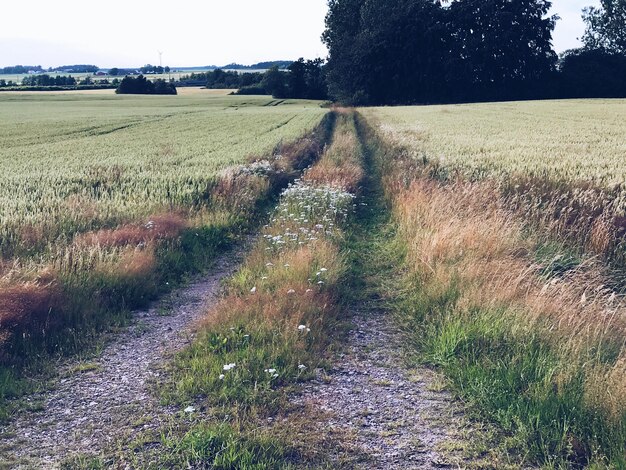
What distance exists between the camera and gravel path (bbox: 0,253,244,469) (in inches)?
167

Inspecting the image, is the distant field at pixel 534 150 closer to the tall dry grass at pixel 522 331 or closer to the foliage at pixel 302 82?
the tall dry grass at pixel 522 331

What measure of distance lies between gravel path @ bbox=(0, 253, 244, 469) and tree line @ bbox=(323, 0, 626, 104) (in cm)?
7100

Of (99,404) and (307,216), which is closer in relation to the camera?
(99,404)

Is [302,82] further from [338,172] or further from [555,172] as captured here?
[555,172]

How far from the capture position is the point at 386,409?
15.7ft

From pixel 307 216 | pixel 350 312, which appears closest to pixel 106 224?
pixel 307 216

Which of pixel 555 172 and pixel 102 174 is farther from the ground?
pixel 555 172

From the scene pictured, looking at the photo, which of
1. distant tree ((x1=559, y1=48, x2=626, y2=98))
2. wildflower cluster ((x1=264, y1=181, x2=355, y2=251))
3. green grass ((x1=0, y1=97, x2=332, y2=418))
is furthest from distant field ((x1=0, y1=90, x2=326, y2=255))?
distant tree ((x1=559, y1=48, x2=626, y2=98))

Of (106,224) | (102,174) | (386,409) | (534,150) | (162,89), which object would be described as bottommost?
(386,409)

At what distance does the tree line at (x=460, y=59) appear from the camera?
75.5m

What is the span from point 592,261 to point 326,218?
4.78m

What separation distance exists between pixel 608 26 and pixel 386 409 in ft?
342

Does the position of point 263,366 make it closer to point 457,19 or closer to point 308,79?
point 457,19

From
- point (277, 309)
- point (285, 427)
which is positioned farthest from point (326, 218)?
point (285, 427)
